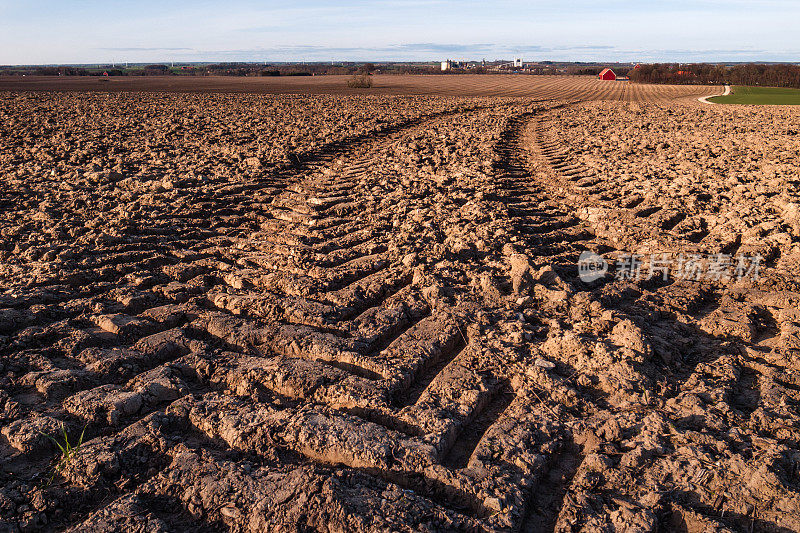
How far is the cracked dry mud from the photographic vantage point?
7.55ft

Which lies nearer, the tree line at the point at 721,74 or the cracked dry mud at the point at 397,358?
the cracked dry mud at the point at 397,358

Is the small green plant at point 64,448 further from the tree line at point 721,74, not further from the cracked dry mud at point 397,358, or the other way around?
the tree line at point 721,74

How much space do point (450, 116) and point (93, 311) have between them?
562 inches

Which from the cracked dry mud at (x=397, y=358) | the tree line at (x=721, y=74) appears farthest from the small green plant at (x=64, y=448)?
the tree line at (x=721, y=74)

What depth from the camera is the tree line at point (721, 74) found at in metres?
41.5

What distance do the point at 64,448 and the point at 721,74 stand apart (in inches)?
2238

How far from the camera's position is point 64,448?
256 cm

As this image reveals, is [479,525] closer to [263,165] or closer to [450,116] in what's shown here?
[263,165]

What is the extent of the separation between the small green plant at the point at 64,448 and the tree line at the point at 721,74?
51672 mm

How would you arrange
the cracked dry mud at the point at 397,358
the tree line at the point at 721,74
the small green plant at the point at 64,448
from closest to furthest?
the cracked dry mud at the point at 397,358
the small green plant at the point at 64,448
the tree line at the point at 721,74

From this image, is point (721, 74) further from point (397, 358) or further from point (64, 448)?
point (64, 448)

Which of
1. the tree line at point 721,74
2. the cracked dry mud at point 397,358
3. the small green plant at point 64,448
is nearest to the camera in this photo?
the cracked dry mud at point 397,358

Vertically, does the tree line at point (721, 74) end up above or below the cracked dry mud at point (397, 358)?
above

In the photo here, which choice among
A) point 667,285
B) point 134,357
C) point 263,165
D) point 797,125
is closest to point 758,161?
point 667,285
